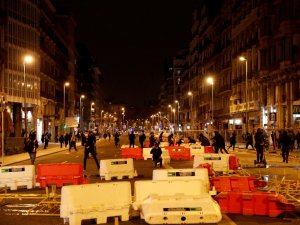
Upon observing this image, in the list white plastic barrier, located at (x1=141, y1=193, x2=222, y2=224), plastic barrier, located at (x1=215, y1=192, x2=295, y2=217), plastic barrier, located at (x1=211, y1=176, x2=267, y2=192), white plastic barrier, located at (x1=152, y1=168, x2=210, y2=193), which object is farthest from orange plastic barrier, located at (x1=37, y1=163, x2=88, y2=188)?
white plastic barrier, located at (x1=141, y1=193, x2=222, y2=224)

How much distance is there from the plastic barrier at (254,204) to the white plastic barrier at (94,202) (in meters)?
2.39

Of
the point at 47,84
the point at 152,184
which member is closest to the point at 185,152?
the point at 152,184

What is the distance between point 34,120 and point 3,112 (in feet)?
130

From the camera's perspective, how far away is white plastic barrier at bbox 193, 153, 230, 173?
2412 centimetres

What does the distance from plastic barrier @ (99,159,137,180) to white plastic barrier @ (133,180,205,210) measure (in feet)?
31.5

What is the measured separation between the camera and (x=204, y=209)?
11.2m

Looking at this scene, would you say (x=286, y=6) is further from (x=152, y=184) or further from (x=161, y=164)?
(x=152, y=184)

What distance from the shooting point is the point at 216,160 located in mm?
24406

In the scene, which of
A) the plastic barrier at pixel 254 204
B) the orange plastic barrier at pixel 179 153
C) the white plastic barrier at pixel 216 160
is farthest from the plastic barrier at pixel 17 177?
the orange plastic barrier at pixel 179 153

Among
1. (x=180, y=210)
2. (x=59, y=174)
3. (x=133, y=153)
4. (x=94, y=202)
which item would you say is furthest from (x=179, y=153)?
(x=180, y=210)

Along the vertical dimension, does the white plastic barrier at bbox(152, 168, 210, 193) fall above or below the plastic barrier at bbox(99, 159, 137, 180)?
above

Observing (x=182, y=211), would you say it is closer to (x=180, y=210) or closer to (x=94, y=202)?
(x=180, y=210)

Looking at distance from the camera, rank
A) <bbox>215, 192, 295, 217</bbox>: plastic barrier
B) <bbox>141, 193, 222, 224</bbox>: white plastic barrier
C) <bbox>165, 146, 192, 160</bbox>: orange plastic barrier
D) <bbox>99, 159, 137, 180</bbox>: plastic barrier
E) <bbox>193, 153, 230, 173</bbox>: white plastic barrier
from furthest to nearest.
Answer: <bbox>165, 146, 192, 160</bbox>: orange plastic barrier < <bbox>193, 153, 230, 173</bbox>: white plastic barrier < <bbox>99, 159, 137, 180</bbox>: plastic barrier < <bbox>215, 192, 295, 217</bbox>: plastic barrier < <bbox>141, 193, 222, 224</bbox>: white plastic barrier

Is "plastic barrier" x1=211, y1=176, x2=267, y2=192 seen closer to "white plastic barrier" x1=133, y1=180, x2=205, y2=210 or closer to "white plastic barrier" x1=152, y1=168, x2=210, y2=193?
"white plastic barrier" x1=152, y1=168, x2=210, y2=193
